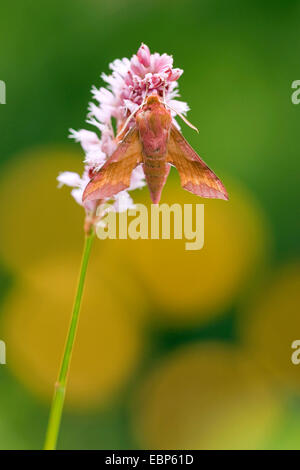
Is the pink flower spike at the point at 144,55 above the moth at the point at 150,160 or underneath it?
above

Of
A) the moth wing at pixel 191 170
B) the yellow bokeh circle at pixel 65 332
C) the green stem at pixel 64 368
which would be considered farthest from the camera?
the yellow bokeh circle at pixel 65 332

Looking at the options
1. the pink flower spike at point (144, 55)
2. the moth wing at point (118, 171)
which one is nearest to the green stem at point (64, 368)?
the moth wing at point (118, 171)

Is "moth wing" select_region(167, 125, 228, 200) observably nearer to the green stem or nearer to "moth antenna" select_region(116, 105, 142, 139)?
"moth antenna" select_region(116, 105, 142, 139)

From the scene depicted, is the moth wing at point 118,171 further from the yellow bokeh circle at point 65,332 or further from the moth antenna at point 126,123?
the yellow bokeh circle at point 65,332

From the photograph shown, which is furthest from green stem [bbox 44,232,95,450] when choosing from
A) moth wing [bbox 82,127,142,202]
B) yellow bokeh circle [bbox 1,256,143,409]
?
yellow bokeh circle [bbox 1,256,143,409]

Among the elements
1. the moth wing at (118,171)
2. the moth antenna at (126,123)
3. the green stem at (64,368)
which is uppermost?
the moth antenna at (126,123)

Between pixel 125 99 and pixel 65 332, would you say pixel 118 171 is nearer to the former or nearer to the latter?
pixel 125 99
